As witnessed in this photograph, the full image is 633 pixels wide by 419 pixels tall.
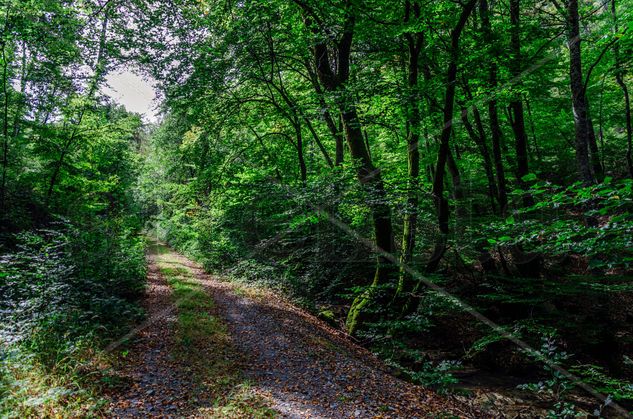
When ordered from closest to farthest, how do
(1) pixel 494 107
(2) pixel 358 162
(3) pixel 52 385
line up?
1. (3) pixel 52 385
2. (2) pixel 358 162
3. (1) pixel 494 107

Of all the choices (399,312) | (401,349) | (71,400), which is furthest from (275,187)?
(71,400)

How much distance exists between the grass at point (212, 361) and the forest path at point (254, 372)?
0.02 metres

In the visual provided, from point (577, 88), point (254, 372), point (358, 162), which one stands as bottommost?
point (254, 372)

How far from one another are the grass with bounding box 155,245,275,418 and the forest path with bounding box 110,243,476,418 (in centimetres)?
2

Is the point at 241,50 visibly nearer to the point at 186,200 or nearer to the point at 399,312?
the point at 399,312

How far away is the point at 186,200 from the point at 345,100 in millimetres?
15441

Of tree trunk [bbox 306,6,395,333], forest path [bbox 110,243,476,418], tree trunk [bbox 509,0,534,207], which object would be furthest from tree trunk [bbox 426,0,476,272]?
forest path [bbox 110,243,476,418]

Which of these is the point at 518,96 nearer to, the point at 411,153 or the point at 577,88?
the point at 577,88

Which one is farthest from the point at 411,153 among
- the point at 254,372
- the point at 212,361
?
the point at 212,361

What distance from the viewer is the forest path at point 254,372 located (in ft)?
17.3

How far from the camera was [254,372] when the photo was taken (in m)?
6.50

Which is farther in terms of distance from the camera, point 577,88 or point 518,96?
point 518,96

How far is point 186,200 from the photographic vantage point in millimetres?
21266

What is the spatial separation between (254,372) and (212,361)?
3.04ft
